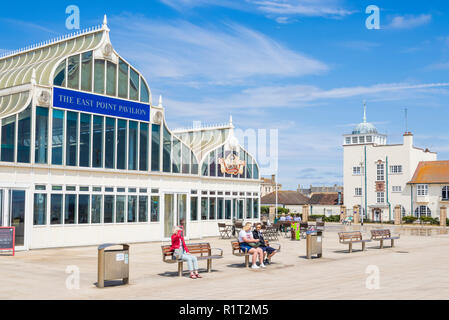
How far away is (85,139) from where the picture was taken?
2442cm

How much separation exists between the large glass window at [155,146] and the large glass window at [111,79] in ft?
9.54

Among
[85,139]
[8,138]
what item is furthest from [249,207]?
[8,138]

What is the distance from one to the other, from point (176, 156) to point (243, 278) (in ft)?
49.6

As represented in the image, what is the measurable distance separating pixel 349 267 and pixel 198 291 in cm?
654

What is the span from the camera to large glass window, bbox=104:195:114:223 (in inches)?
986

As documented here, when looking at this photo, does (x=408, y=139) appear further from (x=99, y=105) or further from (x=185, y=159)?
(x=99, y=105)

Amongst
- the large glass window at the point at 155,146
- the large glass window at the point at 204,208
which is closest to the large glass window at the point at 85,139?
the large glass window at the point at 155,146

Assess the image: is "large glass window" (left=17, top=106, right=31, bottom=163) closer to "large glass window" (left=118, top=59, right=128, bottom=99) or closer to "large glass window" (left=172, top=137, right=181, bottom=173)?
"large glass window" (left=118, top=59, right=128, bottom=99)

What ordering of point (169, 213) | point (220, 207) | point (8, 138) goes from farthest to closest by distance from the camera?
point (220, 207) < point (169, 213) < point (8, 138)

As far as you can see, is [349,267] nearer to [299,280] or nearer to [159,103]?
[299,280]

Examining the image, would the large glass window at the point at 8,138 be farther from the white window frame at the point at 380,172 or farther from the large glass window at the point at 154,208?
the white window frame at the point at 380,172

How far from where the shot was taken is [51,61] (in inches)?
958

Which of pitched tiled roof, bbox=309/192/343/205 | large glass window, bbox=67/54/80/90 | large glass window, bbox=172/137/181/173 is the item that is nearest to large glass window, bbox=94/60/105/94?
large glass window, bbox=67/54/80/90
